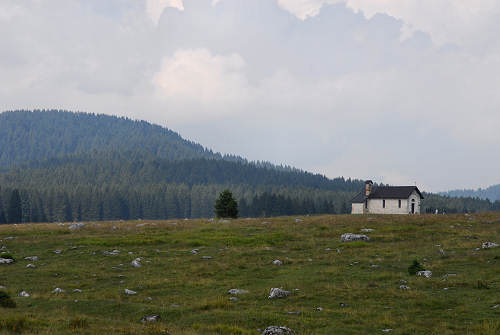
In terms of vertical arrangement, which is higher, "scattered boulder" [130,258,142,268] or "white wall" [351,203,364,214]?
"white wall" [351,203,364,214]

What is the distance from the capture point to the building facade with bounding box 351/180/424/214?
88.8m

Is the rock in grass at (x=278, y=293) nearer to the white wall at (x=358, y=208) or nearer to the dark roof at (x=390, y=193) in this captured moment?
the dark roof at (x=390, y=193)

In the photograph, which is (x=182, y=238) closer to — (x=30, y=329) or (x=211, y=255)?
(x=211, y=255)

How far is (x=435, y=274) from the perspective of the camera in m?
26.0

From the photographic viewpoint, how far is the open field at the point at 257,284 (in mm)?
16641

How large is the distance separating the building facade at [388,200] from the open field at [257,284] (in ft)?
142

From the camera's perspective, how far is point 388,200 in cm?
9088

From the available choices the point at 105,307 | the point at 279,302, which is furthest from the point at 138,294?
the point at 279,302

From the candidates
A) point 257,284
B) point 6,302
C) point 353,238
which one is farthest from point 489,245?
point 6,302

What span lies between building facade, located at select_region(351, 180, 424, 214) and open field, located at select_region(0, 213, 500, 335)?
1702 inches

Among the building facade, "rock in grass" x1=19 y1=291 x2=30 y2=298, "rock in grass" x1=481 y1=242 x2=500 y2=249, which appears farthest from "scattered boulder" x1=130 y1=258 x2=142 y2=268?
the building facade

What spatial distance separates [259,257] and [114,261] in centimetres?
1120

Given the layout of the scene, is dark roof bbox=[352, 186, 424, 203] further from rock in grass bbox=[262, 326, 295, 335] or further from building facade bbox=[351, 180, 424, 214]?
rock in grass bbox=[262, 326, 295, 335]

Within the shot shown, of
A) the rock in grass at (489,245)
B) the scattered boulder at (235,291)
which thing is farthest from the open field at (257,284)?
the rock in grass at (489,245)
